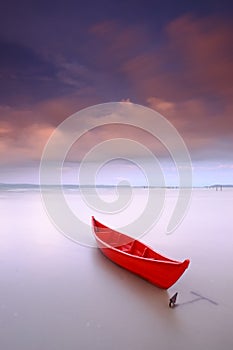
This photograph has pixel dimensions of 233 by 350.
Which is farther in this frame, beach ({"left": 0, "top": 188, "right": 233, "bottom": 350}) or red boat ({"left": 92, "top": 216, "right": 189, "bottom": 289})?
red boat ({"left": 92, "top": 216, "right": 189, "bottom": 289})

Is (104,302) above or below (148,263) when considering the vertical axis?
below

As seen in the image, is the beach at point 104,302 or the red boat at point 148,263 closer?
the beach at point 104,302

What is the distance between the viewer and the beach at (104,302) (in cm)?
305

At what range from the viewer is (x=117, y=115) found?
1157cm

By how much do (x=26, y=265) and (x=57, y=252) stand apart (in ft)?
3.64

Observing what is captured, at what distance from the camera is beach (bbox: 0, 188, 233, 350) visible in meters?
3.05

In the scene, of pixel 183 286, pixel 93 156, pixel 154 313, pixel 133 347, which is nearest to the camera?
pixel 133 347

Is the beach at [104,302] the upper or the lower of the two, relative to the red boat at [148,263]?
lower

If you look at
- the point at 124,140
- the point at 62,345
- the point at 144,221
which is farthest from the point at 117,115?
the point at 62,345

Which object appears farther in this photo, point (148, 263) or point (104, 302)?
point (148, 263)

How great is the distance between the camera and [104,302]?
13.0 feet

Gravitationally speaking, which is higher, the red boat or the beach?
the red boat

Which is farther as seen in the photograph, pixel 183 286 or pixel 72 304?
pixel 183 286

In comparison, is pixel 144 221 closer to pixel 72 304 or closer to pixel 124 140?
pixel 124 140
